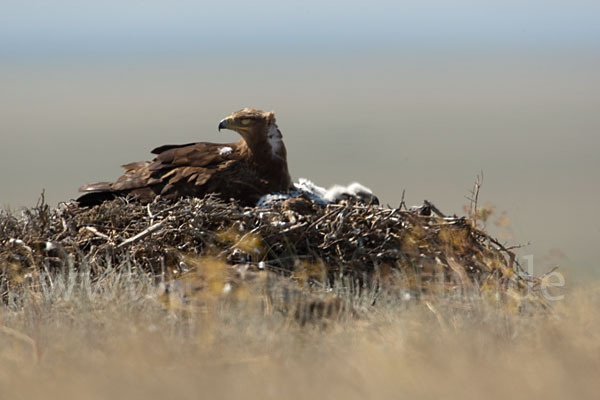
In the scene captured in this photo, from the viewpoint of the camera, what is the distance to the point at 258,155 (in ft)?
28.7

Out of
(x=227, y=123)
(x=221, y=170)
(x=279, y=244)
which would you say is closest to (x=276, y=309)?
(x=279, y=244)

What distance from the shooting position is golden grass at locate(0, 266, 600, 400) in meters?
4.17

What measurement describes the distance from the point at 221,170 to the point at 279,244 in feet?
4.64

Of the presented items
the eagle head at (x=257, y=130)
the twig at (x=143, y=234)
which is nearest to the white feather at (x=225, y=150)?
the eagle head at (x=257, y=130)

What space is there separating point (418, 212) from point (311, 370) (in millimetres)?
3659

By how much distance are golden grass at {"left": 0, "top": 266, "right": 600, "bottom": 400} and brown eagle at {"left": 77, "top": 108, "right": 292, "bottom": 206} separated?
211cm

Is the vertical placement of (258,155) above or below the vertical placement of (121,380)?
above

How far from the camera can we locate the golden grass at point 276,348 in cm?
417

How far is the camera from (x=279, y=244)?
7.49 metres

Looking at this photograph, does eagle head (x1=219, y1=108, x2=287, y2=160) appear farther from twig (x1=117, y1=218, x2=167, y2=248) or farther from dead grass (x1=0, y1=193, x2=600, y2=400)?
twig (x1=117, y1=218, x2=167, y2=248)

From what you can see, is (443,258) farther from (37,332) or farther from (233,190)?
(37,332)

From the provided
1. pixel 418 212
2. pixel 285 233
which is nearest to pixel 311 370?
pixel 285 233

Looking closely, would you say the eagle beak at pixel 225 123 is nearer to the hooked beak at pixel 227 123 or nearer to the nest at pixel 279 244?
the hooked beak at pixel 227 123

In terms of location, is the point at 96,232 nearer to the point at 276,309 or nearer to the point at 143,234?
the point at 143,234
